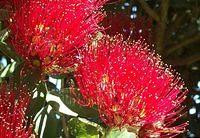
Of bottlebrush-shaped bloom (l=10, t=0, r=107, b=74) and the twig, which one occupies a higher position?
bottlebrush-shaped bloom (l=10, t=0, r=107, b=74)

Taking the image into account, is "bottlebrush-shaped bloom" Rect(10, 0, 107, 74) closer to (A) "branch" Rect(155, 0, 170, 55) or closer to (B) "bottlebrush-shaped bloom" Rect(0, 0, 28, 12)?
(B) "bottlebrush-shaped bloom" Rect(0, 0, 28, 12)

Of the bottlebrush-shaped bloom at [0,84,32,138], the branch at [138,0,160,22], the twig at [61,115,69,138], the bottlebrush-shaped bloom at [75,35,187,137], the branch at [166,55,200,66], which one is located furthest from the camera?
the branch at [166,55,200,66]

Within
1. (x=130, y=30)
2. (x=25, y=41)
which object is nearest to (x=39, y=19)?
(x=25, y=41)

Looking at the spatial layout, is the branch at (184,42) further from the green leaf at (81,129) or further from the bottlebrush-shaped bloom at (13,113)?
the bottlebrush-shaped bloom at (13,113)

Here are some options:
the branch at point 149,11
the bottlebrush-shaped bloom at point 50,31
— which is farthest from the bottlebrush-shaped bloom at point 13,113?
the branch at point 149,11

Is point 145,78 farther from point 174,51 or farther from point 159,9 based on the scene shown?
point 174,51

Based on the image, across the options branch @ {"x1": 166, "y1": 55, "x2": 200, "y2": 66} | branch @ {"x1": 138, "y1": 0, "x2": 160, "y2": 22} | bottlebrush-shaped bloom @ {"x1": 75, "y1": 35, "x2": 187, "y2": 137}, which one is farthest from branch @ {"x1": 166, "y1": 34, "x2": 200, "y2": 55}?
bottlebrush-shaped bloom @ {"x1": 75, "y1": 35, "x2": 187, "y2": 137}
